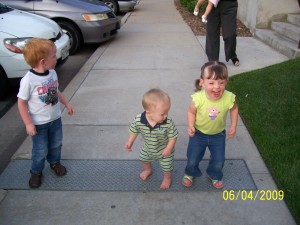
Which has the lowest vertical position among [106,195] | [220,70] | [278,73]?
[106,195]

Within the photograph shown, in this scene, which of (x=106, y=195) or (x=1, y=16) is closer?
(x=106, y=195)

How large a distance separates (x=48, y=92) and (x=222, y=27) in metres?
4.02

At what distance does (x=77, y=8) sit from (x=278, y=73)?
4310mm

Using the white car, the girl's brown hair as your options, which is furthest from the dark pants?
the girl's brown hair

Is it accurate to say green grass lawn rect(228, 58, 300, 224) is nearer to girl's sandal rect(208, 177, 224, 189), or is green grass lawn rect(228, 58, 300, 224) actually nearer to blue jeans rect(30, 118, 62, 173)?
girl's sandal rect(208, 177, 224, 189)

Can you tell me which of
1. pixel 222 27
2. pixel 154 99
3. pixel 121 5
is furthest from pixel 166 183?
pixel 121 5

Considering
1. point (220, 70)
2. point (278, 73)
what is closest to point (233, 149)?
point (220, 70)

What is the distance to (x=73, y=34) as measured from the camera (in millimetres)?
7281

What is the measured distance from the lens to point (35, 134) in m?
2.76

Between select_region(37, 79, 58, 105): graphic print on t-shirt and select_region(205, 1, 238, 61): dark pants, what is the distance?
3.74 metres

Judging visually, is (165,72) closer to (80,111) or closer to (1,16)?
(80,111)

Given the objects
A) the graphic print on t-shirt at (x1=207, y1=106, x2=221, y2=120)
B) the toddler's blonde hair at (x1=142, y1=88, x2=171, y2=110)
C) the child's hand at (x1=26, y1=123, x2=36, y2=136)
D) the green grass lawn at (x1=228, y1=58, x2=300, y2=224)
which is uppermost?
the toddler's blonde hair at (x1=142, y1=88, x2=171, y2=110)

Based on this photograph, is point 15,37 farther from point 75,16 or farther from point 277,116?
point 277,116
